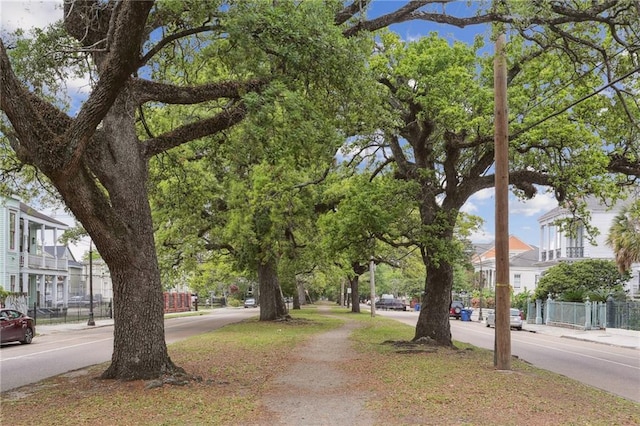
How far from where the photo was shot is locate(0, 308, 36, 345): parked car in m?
21.2

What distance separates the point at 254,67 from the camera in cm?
1080

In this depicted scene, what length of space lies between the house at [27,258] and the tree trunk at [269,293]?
13106mm

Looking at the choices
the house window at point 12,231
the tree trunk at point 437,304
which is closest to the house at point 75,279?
the house window at point 12,231

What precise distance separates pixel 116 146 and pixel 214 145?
12.5 feet

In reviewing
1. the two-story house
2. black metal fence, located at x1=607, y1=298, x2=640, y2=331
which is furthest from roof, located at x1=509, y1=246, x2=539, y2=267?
black metal fence, located at x1=607, y1=298, x2=640, y2=331

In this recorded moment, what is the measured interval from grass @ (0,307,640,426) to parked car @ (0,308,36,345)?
1063 centimetres

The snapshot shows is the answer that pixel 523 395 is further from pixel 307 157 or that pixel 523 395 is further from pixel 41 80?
pixel 41 80

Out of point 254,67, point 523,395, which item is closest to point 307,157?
point 254,67

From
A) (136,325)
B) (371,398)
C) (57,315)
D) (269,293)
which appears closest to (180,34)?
(136,325)

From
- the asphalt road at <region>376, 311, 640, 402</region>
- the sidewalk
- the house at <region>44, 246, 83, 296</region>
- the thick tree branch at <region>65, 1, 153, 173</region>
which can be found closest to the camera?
the thick tree branch at <region>65, 1, 153, 173</region>

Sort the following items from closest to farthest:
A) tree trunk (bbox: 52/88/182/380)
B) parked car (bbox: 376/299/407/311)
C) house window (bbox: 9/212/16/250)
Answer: tree trunk (bbox: 52/88/182/380) < house window (bbox: 9/212/16/250) < parked car (bbox: 376/299/407/311)

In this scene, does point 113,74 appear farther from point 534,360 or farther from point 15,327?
point 15,327

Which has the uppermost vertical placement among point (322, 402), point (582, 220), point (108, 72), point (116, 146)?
point (108, 72)

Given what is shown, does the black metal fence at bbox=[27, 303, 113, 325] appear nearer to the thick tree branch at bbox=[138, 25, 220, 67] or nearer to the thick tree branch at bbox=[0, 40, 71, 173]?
the thick tree branch at bbox=[138, 25, 220, 67]
